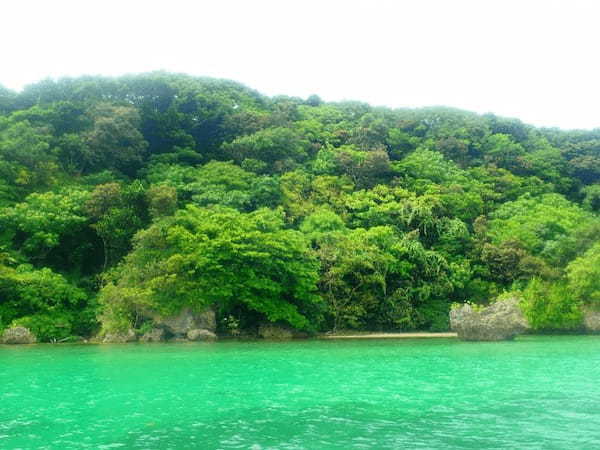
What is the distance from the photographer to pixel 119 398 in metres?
11.9

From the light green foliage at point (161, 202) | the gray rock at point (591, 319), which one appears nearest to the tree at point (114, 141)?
the light green foliage at point (161, 202)

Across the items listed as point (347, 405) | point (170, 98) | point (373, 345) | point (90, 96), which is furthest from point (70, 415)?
point (170, 98)

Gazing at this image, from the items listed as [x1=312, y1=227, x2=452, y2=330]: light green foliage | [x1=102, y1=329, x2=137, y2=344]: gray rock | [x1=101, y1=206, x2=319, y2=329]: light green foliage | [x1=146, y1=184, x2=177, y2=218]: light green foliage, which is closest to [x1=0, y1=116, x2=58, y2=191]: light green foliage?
[x1=146, y1=184, x2=177, y2=218]: light green foliage

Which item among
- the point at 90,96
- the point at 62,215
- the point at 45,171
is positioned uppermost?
the point at 90,96

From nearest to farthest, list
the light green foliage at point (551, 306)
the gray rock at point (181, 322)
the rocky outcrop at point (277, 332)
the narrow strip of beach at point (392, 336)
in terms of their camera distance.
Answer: the gray rock at point (181, 322)
the light green foliage at point (551, 306)
the narrow strip of beach at point (392, 336)
the rocky outcrop at point (277, 332)

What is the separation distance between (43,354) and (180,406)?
12.9 metres

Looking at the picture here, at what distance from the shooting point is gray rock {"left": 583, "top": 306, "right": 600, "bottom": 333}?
29.9 metres

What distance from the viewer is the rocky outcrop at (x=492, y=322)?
25.2 metres

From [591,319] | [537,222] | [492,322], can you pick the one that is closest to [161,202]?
[492,322]

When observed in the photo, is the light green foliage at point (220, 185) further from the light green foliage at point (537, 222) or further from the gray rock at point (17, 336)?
the light green foliage at point (537, 222)

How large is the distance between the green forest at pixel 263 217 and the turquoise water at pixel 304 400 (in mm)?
8563

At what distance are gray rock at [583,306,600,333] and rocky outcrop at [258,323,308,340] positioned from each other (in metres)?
14.6

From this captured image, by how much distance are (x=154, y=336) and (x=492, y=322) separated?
15.8 m

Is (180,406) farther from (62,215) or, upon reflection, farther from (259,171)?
(259,171)
